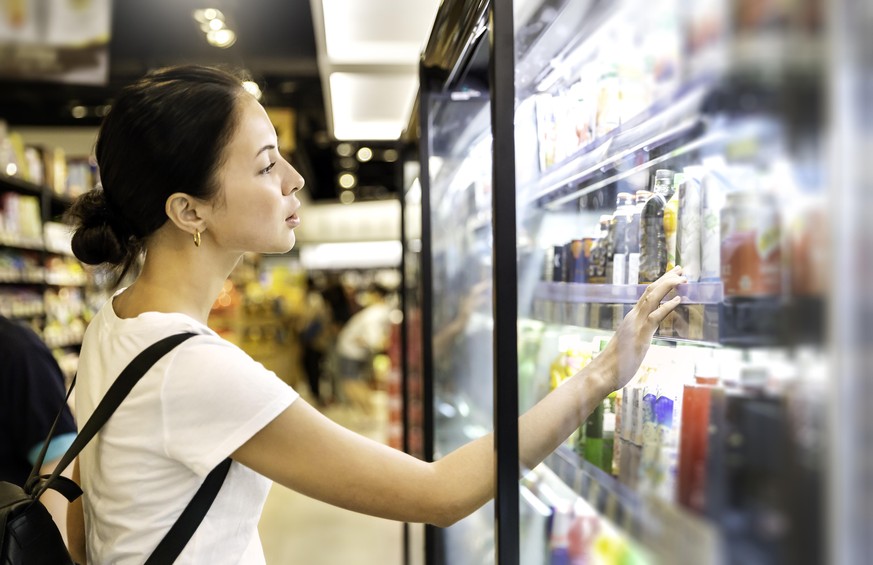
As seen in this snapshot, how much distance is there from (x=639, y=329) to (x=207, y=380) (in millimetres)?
585

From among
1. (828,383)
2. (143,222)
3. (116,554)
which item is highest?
(143,222)

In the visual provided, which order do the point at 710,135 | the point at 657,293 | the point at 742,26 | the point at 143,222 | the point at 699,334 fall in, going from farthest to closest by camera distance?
the point at 143,222, the point at 657,293, the point at 699,334, the point at 710,135, the point at 742,26

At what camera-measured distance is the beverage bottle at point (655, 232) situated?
1.12m

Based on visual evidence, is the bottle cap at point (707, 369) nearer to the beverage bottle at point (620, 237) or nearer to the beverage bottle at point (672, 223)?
the beverage bottle at point (672, 223)

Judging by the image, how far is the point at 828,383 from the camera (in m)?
Answer: 0.56

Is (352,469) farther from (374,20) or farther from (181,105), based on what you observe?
(374,20)

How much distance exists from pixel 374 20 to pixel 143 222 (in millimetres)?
1940

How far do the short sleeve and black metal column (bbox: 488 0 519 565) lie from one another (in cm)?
30

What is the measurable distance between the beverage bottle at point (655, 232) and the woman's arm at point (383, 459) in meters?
0.06

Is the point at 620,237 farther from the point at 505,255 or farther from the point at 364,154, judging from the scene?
the point at 364,154

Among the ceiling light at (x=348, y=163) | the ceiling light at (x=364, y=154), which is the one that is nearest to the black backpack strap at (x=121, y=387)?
the ceiling light at (x=364, y=154)

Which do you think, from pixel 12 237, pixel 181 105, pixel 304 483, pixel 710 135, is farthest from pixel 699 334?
pixel 12 237

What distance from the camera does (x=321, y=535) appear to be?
17.4 feet

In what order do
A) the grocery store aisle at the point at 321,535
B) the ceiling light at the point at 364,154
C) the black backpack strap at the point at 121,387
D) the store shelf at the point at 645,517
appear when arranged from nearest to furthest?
the store shelf at the point at 645,517, the black backpack strap at the point at 121,387, the grocery store aisle at the point at 321,535, the ceiling light at the point at 364,154
